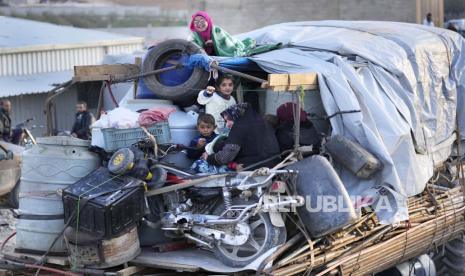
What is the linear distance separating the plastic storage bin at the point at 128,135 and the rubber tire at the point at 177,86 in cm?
54

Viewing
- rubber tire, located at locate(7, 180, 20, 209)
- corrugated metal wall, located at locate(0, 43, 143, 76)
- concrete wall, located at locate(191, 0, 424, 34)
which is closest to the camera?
rubber tire, located at locate(7, 180, 20, 209)

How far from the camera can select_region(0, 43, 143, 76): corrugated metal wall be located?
19609 millimetres

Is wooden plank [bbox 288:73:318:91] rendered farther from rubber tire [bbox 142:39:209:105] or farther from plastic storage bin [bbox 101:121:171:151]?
plastic storage bin [bbox 101:121:171:151]

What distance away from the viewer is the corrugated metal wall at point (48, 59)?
64.3 feet

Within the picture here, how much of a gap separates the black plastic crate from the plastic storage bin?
69 cm

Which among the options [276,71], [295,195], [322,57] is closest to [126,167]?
[295,195]

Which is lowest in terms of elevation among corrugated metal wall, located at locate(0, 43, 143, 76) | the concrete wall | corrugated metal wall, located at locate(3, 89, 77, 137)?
corrugated metal wall, located at locate(3, 89, 77, 137)

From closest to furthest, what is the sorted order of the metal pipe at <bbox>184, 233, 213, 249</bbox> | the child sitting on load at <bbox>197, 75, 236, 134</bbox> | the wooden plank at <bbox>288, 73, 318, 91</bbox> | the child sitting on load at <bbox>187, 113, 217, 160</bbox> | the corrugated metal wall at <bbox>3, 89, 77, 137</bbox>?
the metal pipe at <bbox>184, 233, 213, 249</bbox>, the wooden plank at <bbox>288, 73, 318, 91</bbox>, the child sitting on load at <bbox>187, 113, 217, 160</bbox>, the child sitting on load at <bbox>197, 75, 236, 134</bbox>, the corrugated metal wall at <bbox>3, 89, 77, 137</bbox>

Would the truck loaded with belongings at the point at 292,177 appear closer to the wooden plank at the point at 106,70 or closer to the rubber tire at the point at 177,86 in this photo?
the rubber tire at the point at 177,86

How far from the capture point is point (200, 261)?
7.16 metres

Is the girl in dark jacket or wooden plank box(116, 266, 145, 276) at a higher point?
the girl in dark jacket

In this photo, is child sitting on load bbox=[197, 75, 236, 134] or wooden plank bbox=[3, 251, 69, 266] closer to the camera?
wooden plank bbox=[3, 251, 69, 266]

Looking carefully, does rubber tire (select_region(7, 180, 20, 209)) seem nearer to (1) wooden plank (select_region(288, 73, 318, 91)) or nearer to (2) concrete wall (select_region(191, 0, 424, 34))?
(1) wooden plank (select_region(288, 73, 318, 91))

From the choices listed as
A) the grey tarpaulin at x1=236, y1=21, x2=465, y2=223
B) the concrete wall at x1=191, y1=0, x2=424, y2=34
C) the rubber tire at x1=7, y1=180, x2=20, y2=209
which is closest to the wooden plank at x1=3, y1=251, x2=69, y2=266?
the grey tarpaulin at x1=236, y1=21, x2=465, y2=223
